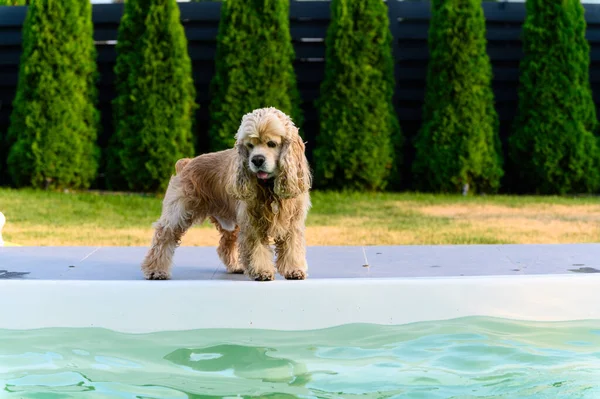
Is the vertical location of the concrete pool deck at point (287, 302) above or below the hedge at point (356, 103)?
below

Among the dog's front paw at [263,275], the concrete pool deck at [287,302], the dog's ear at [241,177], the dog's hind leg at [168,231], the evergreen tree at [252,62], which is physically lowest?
the concrete pool deck at [287,302]

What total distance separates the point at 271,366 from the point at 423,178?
8.17 meters

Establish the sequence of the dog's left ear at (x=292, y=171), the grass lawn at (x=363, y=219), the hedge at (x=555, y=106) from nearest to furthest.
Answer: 1. the dog's left ear at (x=292, y=171)
2. the grass lawn at (x=363, y=219)
3. the hedge at (x=555, y=106)

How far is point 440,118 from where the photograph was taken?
38.2 ft

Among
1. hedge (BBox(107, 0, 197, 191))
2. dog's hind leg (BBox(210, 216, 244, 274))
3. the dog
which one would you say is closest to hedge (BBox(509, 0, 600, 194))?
hedge (BBox(107, 0, 197, 191))

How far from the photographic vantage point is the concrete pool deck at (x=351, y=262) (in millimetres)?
5016

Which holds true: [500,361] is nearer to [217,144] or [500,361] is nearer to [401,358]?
[401,358]

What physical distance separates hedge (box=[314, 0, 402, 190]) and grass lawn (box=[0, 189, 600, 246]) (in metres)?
0.49

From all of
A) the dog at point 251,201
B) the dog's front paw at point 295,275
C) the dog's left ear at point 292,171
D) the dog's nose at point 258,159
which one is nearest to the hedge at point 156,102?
the dog at point 251,201

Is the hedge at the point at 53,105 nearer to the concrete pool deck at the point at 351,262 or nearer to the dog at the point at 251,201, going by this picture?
the concrete pool deck at the point at 351,262

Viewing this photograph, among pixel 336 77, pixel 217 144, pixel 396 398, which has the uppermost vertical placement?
pixel 336 77

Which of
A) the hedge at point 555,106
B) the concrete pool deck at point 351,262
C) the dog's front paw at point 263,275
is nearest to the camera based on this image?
the dog's front paw at point 263,275

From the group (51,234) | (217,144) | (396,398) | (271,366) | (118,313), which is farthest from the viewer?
A: (217,144)

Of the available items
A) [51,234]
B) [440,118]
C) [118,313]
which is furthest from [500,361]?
[440,118]
